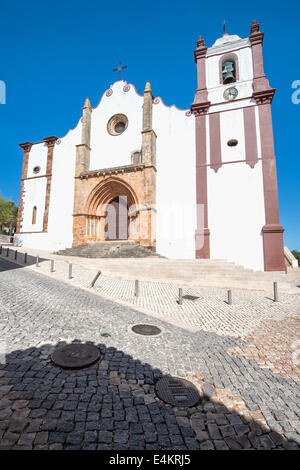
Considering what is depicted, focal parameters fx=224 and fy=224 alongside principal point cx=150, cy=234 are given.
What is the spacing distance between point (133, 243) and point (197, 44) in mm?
17471

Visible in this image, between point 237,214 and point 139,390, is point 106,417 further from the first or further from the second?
point 237,214

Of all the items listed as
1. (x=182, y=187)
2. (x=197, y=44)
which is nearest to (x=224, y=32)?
(x=197, y=44)

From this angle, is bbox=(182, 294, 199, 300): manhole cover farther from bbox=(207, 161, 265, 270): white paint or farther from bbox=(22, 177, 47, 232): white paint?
bbox=(22, 177, 47, 232): white paint

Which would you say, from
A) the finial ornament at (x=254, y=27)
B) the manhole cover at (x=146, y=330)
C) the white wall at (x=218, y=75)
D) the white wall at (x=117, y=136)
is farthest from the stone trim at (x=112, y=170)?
the manhole cover at (x=146, y=330)

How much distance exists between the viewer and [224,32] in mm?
18844

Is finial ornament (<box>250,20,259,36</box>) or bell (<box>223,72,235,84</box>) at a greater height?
finial ornament (<box>250,20,259,36</box>)

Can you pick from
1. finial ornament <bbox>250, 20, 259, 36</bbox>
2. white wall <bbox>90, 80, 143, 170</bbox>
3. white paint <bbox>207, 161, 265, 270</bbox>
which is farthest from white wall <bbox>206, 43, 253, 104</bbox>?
white wall <bbox>90, 80, 143, 170</bbox>

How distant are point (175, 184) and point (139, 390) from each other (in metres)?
16.1

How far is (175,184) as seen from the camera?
1764 cm

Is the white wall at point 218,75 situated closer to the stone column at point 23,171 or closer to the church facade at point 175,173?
the church facade at point 175,173

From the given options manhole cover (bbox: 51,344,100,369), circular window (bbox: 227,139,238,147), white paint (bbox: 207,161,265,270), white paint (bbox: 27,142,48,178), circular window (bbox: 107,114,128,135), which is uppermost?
circular window (bbox: 107,114,128,135)

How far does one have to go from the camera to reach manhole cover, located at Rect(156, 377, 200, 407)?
2.69 m

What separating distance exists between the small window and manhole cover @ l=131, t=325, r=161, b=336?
19283mm

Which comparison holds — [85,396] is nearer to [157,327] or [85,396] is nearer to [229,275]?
[157,327]
